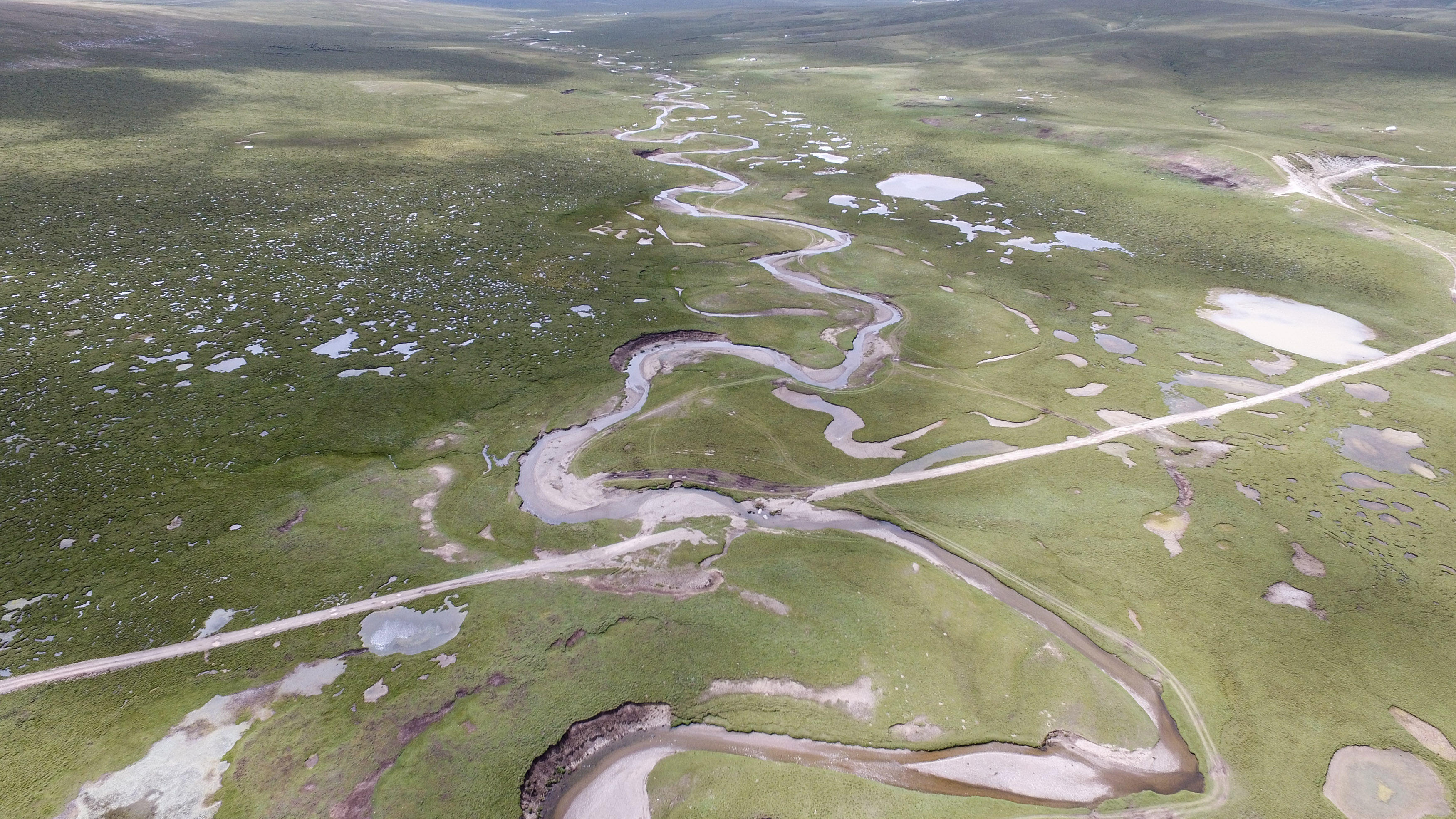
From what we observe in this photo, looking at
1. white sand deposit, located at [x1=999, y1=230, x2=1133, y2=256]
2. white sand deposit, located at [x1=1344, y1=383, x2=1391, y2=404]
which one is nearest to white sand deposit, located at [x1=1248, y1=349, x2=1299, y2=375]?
white sand deposit, located at [x1=1344, y1=383, x2=1391, y2=404]

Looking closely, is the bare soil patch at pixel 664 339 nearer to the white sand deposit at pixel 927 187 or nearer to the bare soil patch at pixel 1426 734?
the bare soil patch at pixel 1426 734

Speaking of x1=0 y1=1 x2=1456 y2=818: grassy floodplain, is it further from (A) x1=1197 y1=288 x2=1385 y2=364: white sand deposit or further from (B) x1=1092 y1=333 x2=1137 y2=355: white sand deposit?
(B) x1=1092 y1=333 x2=1137 y2=355: white sand deposit

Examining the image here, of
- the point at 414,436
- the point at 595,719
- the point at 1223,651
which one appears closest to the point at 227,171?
the point at 414,436

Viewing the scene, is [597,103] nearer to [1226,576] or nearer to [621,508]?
[621,508]

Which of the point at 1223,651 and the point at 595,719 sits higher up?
the point at 1223,651

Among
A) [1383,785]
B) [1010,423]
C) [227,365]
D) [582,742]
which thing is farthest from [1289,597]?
[227,365]

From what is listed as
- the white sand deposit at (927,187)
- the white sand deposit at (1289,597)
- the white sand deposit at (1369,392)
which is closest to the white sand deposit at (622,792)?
the white sand deposit at (1289,597)
